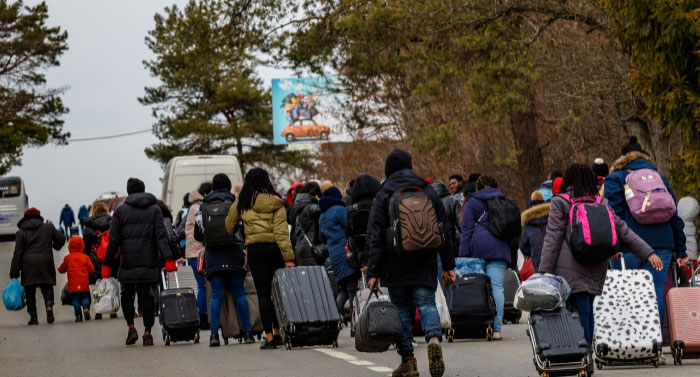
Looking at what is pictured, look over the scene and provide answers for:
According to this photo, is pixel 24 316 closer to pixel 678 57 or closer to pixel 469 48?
pixel 469 48

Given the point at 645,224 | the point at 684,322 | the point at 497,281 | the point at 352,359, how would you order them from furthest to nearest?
the point at 497,281, the point at 352,359, the point at 645,224, the point at 684,322

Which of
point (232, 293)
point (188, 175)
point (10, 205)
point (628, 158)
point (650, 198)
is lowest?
point (232, 293)

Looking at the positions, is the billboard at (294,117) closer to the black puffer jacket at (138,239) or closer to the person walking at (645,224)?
the black puffer jacket at (138,239)

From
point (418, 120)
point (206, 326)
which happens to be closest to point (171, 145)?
point (418, 120)

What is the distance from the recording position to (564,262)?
10141 millimetres

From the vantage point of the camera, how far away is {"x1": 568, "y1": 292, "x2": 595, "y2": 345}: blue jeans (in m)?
10.1

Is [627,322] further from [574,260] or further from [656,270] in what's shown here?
[656,270]

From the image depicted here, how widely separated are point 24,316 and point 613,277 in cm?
1587

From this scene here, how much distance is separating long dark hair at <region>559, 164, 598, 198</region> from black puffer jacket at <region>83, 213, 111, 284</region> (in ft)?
43.8

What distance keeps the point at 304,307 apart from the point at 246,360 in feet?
3.37

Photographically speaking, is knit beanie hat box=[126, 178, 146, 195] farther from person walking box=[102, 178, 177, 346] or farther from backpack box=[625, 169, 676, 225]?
backpack box=[625, 169, 676, 225]

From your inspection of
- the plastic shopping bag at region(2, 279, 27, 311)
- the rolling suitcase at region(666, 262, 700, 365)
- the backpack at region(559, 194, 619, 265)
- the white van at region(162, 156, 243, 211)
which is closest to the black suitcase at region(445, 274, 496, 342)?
the rolling suitcase at region(666, 262, 700, 365)

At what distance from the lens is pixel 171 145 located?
82688mm

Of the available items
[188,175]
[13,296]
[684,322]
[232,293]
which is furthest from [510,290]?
[188,175]
